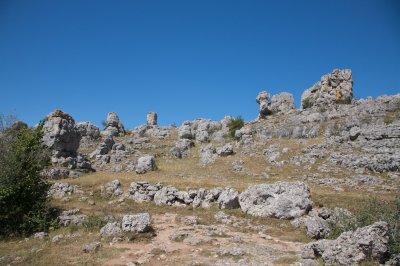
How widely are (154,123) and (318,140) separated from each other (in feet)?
209

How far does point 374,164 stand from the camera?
38688mm

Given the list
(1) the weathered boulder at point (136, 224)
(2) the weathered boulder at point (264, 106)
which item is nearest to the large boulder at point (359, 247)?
(1) the weathered boulder at point (136, 224)

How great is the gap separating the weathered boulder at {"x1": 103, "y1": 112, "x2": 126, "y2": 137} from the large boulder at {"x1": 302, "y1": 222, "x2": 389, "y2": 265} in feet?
243

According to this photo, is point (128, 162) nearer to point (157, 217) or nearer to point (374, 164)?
point (157, 217)

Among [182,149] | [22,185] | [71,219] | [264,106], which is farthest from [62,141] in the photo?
[264,106]

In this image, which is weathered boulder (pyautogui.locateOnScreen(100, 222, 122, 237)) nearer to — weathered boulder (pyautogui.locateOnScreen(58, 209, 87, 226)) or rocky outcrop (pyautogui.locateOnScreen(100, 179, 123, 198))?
weathered boulder (pyautogui.locateOnScreen(58, 209, 87, 226))

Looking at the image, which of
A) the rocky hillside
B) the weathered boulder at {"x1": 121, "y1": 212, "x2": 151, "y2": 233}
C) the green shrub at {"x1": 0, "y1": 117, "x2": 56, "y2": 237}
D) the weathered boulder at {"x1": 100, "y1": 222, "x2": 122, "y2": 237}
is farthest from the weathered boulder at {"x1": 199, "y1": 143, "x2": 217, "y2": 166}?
the weathered boulder at {"x1": 100, "y1": 222, "x2": 122, "y2": 237}

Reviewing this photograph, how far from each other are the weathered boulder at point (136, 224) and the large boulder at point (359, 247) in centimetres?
1035

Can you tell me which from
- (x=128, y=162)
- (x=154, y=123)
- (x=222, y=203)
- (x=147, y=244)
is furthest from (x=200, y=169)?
(x=154, y=123)

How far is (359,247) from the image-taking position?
13883mm

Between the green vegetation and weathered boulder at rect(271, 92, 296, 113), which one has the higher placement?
weathered boulder at rect(271, 92, 296, 113)

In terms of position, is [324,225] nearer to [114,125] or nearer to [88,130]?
[88,130]

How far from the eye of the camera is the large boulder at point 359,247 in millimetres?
13742

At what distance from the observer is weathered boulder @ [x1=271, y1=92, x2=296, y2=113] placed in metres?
82.9
